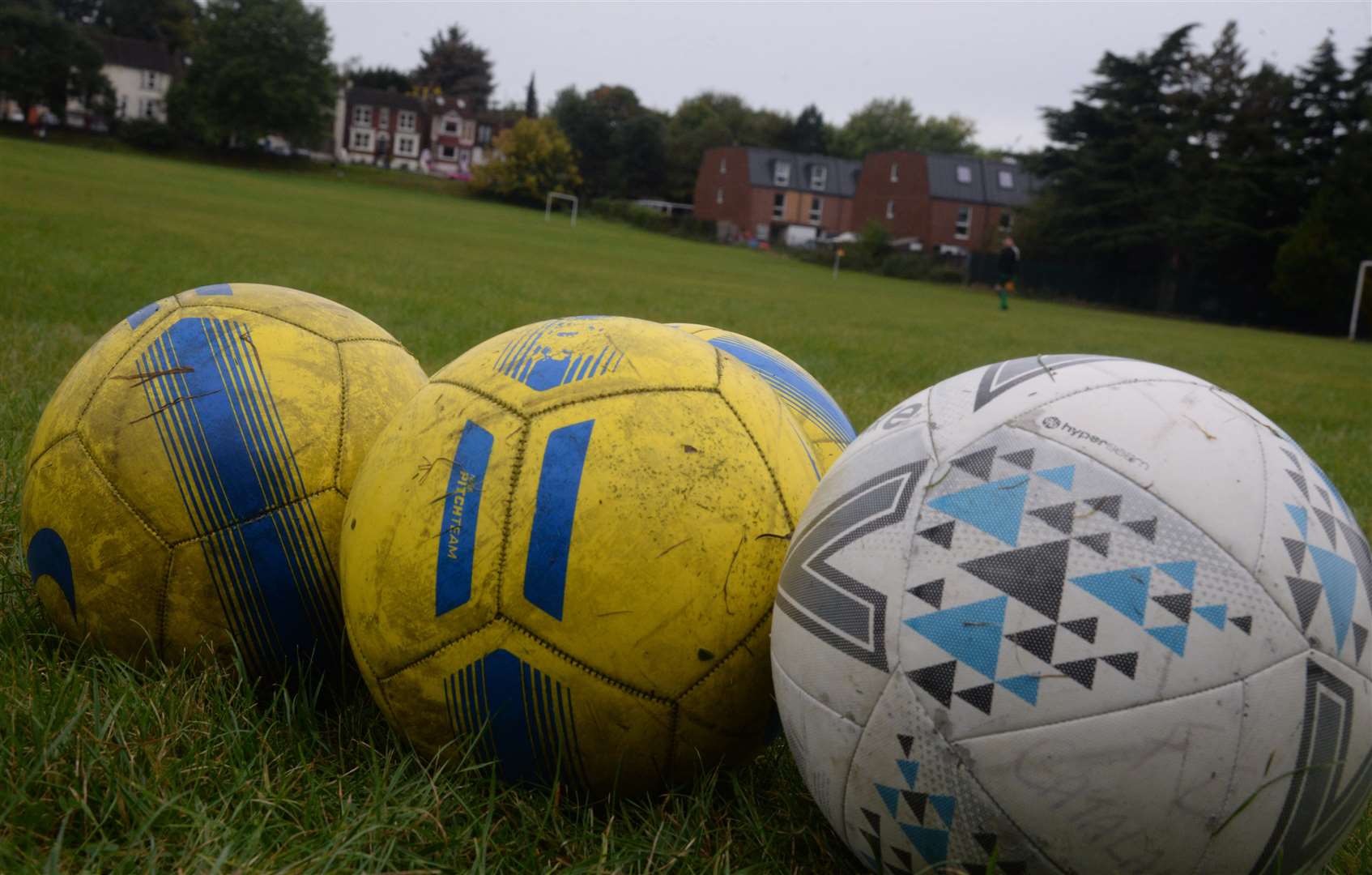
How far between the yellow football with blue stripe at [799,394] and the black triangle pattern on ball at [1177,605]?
121 cm

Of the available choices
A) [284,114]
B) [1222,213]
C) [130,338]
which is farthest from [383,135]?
[130,338]

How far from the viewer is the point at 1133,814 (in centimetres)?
179

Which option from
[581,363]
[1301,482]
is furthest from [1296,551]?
[581,363]

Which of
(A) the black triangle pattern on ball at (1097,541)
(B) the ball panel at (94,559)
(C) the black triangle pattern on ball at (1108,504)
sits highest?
(C) the black triangle pattern on ball at (1108,504)

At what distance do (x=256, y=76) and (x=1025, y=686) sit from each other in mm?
81190

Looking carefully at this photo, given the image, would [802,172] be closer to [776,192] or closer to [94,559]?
[776,192]

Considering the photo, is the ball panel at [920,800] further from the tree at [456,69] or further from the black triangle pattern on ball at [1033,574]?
the tree at [456,69]

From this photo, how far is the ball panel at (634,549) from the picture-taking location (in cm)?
220

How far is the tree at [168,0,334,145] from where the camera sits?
238 feet

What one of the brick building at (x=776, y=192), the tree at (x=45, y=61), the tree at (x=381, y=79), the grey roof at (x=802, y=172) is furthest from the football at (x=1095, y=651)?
the tree at (x=381, y=79)

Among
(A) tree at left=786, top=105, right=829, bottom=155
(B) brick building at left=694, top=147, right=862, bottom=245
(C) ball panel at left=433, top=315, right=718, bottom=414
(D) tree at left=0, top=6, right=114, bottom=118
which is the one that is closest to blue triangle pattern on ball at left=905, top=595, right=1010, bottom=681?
(C) ball panel at left=433, top=315, right=718, bottom=414

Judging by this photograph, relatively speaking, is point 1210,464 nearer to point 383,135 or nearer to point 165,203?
point 165,203

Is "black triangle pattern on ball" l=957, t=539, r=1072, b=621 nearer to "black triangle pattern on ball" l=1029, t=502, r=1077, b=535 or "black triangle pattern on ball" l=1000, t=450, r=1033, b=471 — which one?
"black triangle pattern on ball" l=1029, t=502, r=1077, b=535

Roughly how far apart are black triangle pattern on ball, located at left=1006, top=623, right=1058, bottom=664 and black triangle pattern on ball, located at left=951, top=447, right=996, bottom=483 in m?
0.29
